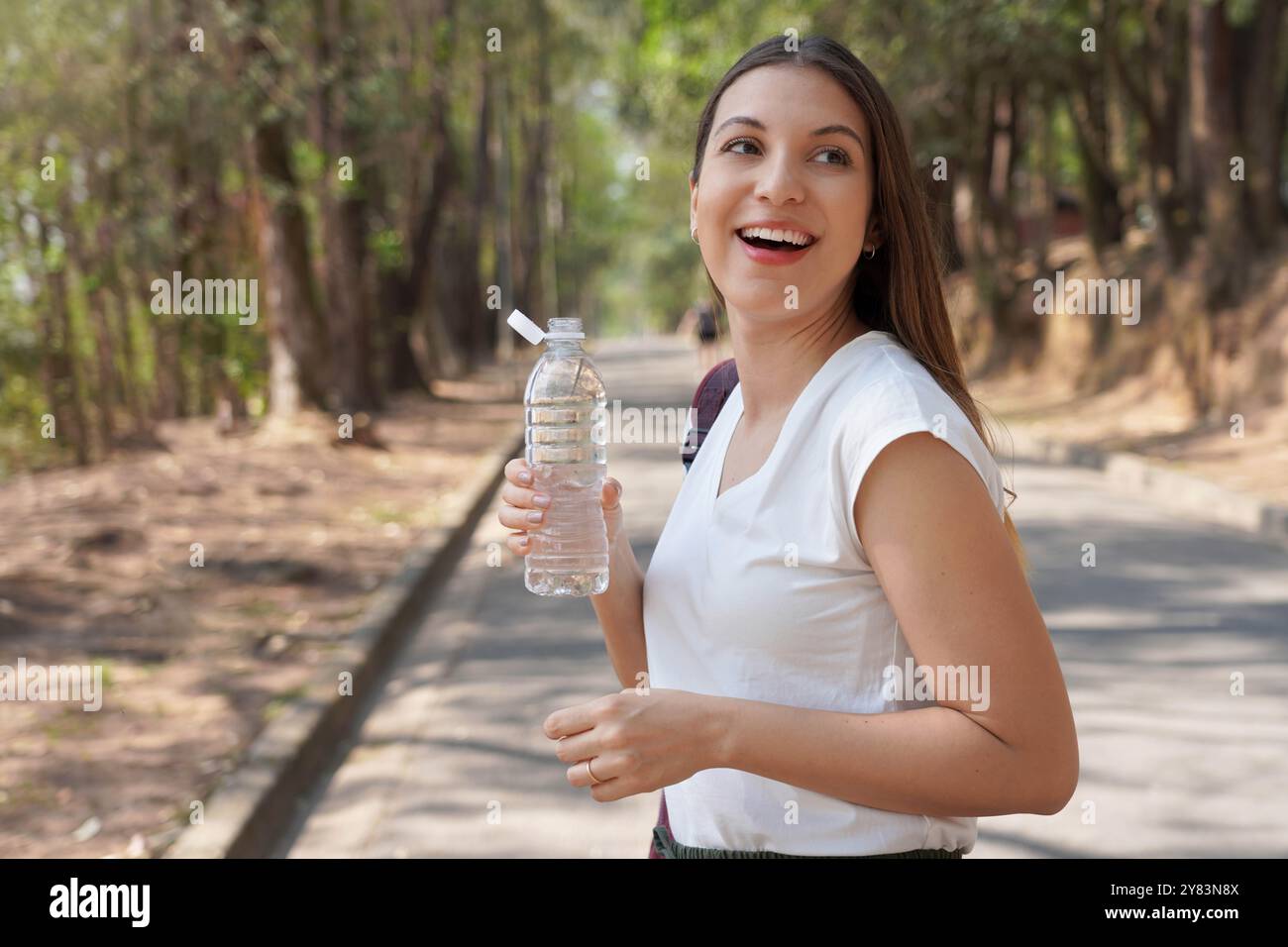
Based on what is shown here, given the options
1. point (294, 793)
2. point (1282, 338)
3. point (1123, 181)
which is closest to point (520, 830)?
point (294, 793)

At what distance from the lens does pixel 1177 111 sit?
20.9 meters

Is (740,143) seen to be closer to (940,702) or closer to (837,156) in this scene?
(837,156)

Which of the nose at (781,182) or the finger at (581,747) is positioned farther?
the nose at (781,182)

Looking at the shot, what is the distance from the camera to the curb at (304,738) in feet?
16.7

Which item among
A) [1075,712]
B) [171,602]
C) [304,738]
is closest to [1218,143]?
[1075,712]

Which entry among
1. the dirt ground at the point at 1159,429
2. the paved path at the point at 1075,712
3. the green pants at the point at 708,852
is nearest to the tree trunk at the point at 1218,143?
the dirt ground at the point at 1159,429

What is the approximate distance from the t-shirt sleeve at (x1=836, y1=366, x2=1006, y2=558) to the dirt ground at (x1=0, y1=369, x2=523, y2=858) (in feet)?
12.3

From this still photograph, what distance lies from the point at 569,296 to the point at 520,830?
73.9 metres

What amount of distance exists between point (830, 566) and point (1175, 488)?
40.2ft

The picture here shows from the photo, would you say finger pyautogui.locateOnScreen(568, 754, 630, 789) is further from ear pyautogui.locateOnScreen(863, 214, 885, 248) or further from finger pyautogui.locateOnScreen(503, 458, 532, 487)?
ear pyautogui.locateOnScreen(863, 214, 885, 248)

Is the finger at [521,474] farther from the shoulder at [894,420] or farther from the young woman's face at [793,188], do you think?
the shoulder at [894,420]

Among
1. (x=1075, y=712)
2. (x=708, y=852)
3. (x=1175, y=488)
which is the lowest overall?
(x=1075, y=712)

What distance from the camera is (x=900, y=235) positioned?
83.7 inches

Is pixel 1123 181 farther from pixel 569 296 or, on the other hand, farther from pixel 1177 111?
pixel 569 296
